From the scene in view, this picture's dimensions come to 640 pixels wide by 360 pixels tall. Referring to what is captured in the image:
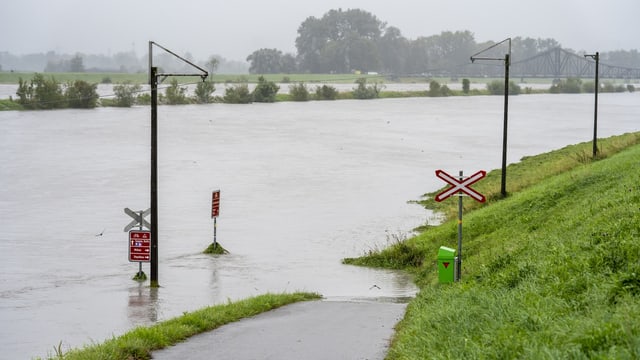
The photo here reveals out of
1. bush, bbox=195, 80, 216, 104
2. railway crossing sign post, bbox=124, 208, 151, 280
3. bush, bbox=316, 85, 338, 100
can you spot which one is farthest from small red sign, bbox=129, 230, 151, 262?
bush, bbox=316, 85, 338, 100

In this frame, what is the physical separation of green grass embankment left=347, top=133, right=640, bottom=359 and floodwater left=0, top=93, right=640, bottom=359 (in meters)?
3.98

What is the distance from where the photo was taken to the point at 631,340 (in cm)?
792

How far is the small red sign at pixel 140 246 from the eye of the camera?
23.6 metres

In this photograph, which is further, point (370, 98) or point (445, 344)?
point (370, 98)

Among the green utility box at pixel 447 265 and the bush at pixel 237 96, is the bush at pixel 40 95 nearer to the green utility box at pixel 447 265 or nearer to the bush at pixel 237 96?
the bush at pixel 237 96

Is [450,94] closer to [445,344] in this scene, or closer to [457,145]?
[457,145]

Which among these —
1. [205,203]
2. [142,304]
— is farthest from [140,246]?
[205,203]

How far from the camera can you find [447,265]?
17.2 meters

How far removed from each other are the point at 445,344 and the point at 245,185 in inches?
1466

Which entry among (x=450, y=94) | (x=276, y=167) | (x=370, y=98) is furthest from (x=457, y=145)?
(x=450, y=94)

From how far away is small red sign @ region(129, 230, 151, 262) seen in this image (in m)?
23.6

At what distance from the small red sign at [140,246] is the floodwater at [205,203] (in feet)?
2.54

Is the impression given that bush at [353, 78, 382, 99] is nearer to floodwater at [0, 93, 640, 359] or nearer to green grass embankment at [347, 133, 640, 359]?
floodwater at [0, 93, 640, 359]

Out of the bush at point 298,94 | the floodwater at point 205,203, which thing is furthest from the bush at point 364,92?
the floodwater at point 205,203
